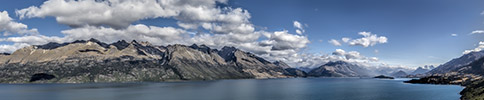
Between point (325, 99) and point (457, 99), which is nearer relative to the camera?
point (457, 99)

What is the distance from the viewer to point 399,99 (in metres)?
191

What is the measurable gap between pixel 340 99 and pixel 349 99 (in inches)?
222

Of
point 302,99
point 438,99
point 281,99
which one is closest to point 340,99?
point 302,99

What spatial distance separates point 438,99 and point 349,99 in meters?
50.5

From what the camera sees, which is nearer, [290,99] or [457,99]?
[457,99]

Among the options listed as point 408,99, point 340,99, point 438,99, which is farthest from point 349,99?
point 438,99

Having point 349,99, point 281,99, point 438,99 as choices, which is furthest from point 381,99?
point 281,99

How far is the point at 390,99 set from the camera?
19212 centimetres

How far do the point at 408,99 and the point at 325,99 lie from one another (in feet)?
162

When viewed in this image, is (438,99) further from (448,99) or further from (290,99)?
(290,99)

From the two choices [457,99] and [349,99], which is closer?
[457,99]

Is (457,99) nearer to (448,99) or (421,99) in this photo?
(448,99)

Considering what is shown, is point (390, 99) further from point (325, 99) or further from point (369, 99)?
point (325, 99)

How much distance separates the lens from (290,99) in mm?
197500
